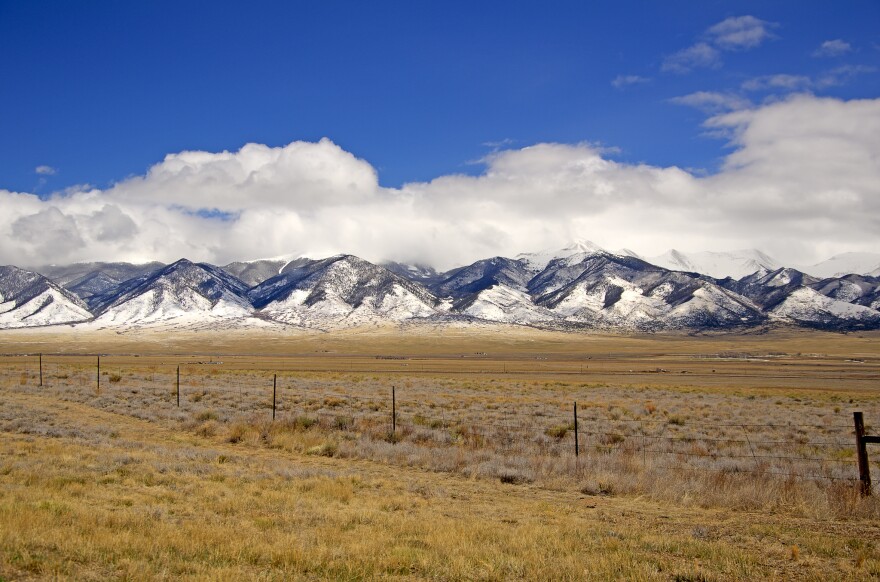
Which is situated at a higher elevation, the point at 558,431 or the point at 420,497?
the point at 420,497

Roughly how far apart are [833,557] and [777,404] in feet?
110

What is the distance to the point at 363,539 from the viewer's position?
9328mm

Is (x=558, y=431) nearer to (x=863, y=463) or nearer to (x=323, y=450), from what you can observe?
(x=323, y=450)

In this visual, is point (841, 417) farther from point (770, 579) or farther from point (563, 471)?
point (770, 579)

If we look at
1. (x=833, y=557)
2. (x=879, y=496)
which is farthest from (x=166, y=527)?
(x=879, y=496)

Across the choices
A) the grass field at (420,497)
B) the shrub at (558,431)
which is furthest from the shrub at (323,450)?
the shrub at (558,431)

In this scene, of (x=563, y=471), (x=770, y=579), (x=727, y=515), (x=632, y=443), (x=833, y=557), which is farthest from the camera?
(x=632, y=443)

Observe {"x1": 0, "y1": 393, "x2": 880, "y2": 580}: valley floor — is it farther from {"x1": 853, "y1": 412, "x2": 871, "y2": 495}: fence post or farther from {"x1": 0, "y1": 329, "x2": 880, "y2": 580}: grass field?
{"x1": 853, "y1": 412, "x2": 871, "y2": 495}: fence post

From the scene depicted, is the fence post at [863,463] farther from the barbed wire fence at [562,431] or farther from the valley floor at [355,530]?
the valley floor at [355,530]

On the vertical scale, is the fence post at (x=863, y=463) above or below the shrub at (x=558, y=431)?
above

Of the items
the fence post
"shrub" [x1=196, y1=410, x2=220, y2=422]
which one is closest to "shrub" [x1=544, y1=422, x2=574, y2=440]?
the fence post

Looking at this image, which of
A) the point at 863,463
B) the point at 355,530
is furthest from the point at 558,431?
the point at 355,530

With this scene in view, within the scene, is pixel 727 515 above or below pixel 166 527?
below

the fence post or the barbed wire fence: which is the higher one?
the fence post
